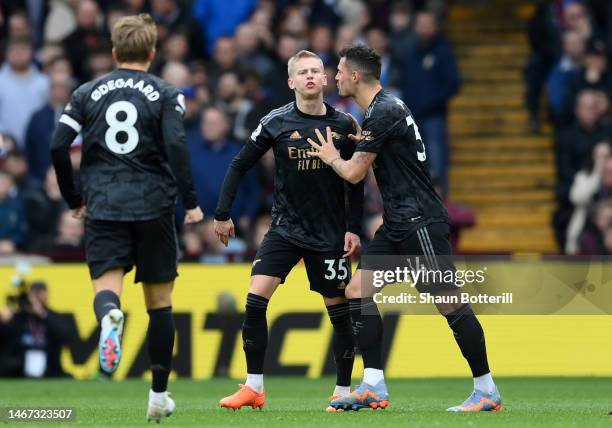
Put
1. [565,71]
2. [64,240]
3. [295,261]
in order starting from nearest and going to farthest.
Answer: [295,261], [64,240], [565,71]

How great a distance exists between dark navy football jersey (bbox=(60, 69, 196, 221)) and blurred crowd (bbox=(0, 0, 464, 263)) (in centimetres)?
609

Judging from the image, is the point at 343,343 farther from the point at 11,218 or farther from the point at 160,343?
the point at 11,218

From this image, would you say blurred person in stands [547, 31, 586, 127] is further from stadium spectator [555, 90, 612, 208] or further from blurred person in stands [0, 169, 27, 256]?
blurred person in stands [0, 169, 27, 256]

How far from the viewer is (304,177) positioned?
1048cm

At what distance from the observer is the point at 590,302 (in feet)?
46.0

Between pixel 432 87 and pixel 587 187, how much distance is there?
2411 millimetres

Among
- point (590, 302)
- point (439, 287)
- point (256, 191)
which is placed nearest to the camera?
point (439, 287)

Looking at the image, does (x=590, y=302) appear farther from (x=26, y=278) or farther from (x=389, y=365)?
(x=26, y=278)

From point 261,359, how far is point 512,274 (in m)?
4.29

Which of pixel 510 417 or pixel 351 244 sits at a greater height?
pixel 351 244

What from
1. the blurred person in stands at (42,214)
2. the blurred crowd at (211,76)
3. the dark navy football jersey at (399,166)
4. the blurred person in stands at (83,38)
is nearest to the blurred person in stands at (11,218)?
the blurred crowd at (211,76)

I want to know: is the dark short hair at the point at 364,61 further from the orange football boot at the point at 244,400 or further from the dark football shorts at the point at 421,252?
the orange football boot at the point at 244,400

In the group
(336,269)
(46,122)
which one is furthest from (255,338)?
(46,122)

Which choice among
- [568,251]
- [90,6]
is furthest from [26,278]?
[568,251]
